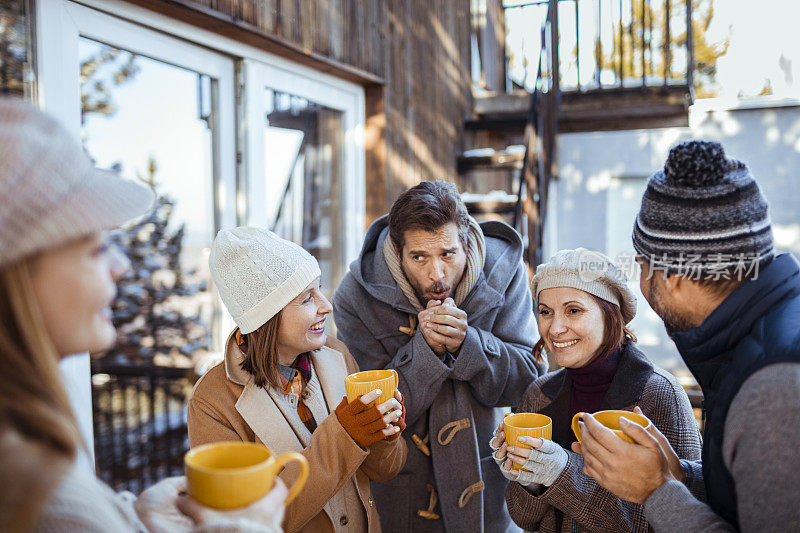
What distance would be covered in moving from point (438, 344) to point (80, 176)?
4.31 ft

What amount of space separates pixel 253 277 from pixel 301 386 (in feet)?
1.20

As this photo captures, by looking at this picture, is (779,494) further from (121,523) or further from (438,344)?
(438,344)

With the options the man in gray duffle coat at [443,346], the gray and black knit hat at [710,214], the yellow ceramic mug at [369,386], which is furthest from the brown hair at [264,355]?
the gray and black knit hat at [710,214]

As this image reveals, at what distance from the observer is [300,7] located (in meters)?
3.14

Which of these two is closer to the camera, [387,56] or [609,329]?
[609,329]

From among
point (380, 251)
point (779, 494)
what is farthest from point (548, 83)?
point (779, 494)

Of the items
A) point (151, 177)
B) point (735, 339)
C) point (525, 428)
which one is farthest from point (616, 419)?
point (151, 177)

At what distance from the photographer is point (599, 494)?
1.55 m

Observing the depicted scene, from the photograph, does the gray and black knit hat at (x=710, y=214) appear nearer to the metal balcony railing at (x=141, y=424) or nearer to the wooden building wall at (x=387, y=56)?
the wooden building wall at (x=387, y=56)

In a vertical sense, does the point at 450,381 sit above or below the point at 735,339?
below

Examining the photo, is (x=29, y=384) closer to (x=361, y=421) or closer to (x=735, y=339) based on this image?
(x=361, y=421)

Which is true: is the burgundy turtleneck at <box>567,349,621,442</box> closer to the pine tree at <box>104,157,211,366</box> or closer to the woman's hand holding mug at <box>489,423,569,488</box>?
the woman's hand holding mug at <box>489,423,569,488</box>

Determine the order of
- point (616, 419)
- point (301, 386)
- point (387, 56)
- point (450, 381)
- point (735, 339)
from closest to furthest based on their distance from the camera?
point (735, 339) < point (616, 419) < point (301, 386) < point (450, 381) < point (387, 56)

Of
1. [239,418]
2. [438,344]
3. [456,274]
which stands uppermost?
[456,274]
